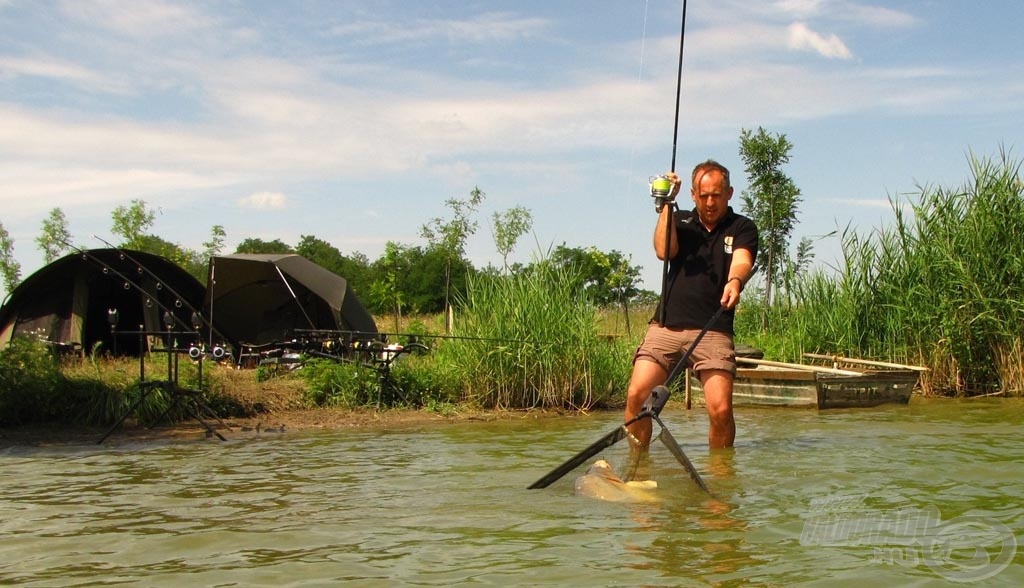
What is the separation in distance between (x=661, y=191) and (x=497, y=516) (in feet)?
7.93

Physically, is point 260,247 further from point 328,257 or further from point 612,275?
point 612,275

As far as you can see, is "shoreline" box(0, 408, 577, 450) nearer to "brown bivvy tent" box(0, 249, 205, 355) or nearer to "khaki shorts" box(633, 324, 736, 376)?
"brown bivvy tent" box(0, 249, 205, 355)

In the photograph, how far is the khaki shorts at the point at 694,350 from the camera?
20.8 ft

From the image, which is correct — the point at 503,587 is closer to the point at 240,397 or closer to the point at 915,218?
the point at 240,397

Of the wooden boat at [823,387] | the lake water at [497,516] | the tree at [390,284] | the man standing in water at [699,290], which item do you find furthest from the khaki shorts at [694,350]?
the tree at [390,284]

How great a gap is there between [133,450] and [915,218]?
1145 cm

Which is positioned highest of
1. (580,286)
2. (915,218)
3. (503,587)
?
(915,218)

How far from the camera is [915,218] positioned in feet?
46.3

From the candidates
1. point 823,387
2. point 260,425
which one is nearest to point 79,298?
point 260,425

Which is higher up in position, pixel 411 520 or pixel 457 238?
pixel 457 238

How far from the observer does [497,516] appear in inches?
201

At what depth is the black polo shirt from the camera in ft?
21.0

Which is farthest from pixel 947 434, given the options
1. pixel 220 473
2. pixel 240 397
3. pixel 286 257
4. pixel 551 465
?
pixel 286 257

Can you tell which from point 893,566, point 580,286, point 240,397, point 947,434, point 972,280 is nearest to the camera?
point 893,566
